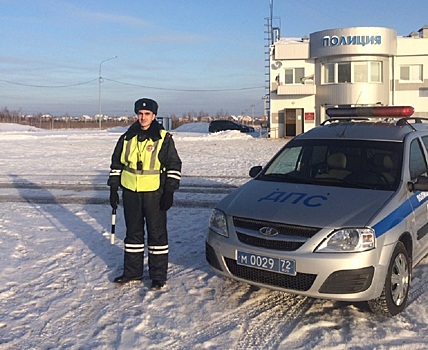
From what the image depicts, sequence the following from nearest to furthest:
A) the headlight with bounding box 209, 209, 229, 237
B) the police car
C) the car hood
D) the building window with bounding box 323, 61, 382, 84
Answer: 1. the police car
2. the car hood
3. the headlight with bounding box 209, 209, 229, 237
4. the building window with bounding box 323, 61, 382, 84

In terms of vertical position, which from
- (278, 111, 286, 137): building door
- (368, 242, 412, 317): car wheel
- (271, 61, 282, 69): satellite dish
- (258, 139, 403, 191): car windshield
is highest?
(271, 61, 282, 69): satellite dish

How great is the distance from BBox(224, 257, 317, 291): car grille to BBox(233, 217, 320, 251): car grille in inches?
9.4

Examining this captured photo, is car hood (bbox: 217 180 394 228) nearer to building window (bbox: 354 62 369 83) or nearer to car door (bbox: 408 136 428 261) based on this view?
car door (bbox: 408 136 428 261)

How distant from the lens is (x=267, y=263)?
14.4 ft

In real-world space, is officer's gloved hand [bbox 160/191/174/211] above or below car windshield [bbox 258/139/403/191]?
below

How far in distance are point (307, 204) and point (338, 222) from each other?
1.36 feet

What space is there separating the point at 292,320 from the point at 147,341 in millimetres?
1330

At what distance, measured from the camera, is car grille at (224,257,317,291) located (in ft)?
14.0

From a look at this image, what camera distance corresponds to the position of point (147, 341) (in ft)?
13.4

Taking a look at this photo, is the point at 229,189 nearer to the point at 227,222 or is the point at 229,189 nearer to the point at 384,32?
the point at 227,222

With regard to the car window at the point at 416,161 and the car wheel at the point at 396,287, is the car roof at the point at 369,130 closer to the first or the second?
the car window at the point at 416,161

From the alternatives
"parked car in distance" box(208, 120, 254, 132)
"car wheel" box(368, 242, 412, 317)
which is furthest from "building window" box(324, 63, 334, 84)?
"car wheel" box(368, 242, 412, 317)

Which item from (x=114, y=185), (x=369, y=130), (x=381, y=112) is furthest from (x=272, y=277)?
(x=381, y=112)

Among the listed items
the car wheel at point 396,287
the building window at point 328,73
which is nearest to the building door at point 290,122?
the building window at point 328,73
